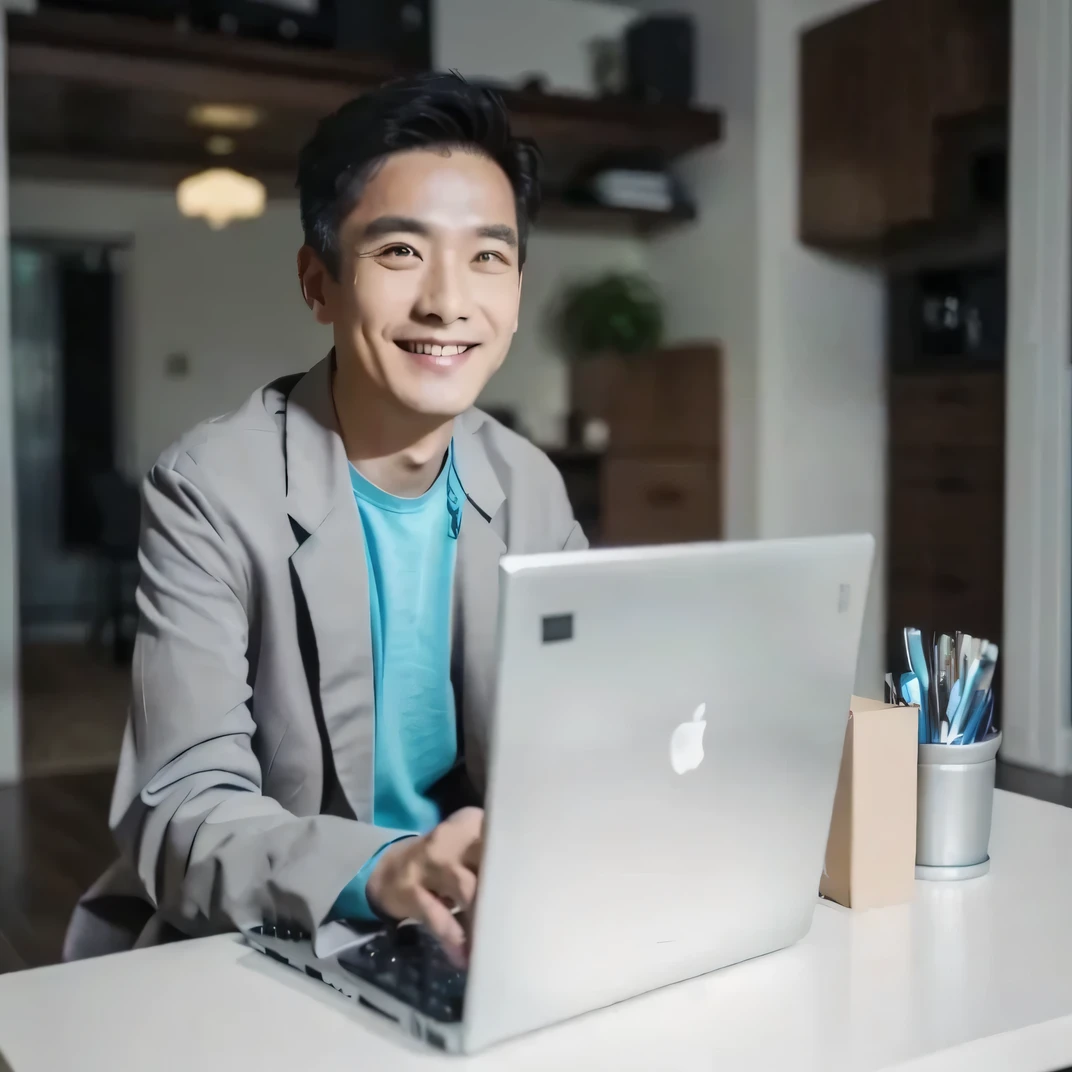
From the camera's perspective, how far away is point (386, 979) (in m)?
0.77

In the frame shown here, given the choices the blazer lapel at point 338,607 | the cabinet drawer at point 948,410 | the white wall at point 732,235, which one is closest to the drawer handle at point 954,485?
the cabinet drawer at point 948,410

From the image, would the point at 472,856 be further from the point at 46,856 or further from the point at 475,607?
the point at 46,856

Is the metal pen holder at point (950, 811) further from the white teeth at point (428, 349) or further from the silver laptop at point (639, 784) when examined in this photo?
the white teeth at point (428, 349)

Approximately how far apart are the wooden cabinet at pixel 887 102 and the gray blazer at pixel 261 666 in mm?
3302

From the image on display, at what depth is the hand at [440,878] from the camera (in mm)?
744

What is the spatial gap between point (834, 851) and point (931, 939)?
0.32 ft

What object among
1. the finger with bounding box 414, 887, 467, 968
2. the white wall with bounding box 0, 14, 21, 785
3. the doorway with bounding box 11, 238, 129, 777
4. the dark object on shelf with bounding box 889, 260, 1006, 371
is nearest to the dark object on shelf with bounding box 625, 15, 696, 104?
the dark object on shelf with bounding box 889, 260, 1006, 371

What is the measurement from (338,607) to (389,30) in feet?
12.4

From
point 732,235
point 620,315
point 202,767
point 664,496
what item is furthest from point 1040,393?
point 202,767

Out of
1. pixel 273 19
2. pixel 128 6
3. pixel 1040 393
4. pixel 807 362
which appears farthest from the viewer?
pixel 807 362

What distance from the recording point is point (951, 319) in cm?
449

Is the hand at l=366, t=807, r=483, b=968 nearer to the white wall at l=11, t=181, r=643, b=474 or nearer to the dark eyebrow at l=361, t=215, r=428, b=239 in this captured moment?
the dark eyebrow at l=361, t=215, r=428, b=239

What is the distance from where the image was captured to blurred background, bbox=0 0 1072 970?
383 cm

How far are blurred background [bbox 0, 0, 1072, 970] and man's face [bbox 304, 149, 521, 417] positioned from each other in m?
2.00
